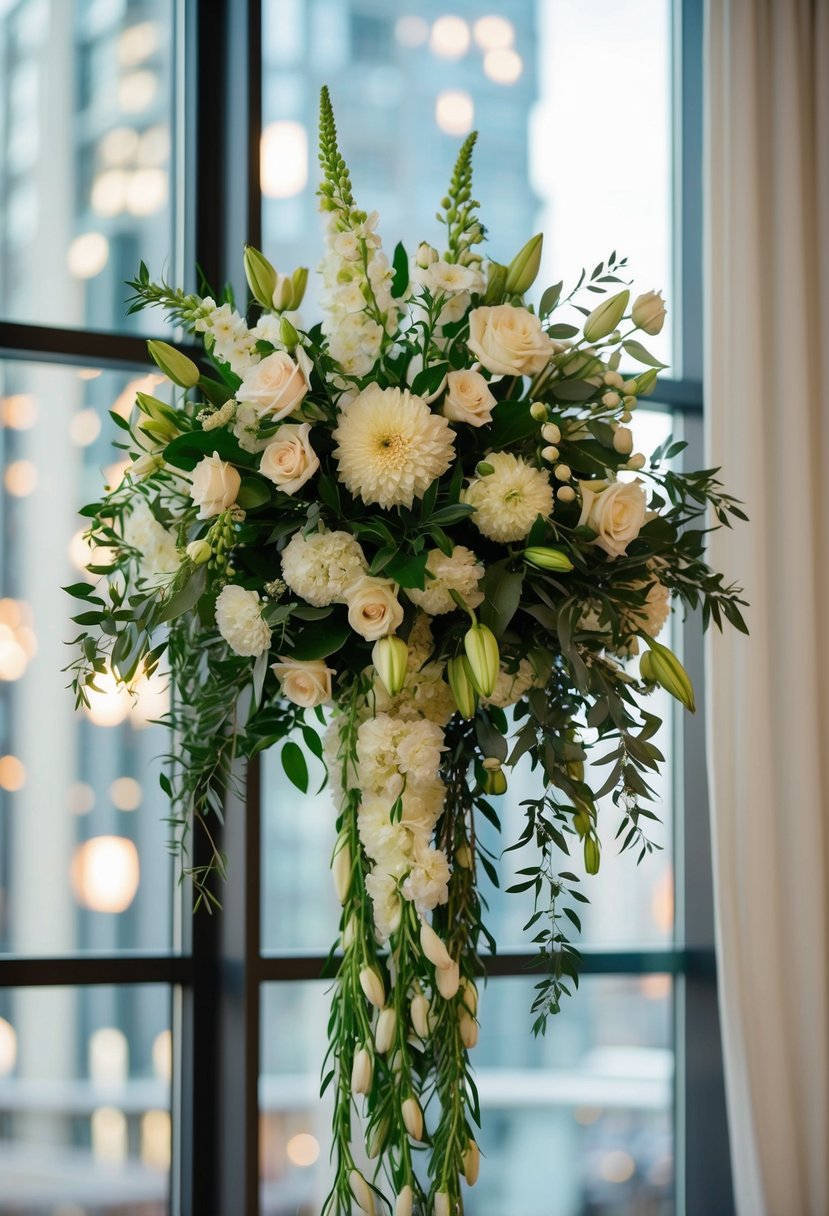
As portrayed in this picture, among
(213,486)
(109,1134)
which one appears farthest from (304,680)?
(109,1134)

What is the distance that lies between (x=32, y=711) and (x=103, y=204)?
2.81 ft

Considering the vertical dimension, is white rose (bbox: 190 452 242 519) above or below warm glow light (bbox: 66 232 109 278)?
below

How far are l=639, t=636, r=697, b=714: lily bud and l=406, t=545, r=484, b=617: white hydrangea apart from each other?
0.67ft

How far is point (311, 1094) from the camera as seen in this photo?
2.19m

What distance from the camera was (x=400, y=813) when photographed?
1.33 m

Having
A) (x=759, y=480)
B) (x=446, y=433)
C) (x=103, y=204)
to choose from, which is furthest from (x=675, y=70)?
(x=446, y=433)

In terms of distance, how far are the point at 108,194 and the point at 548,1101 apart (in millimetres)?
1745

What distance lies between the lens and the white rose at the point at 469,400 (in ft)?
4.45

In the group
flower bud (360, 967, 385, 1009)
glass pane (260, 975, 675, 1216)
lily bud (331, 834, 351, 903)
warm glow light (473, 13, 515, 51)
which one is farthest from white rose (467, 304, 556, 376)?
warm glow light (473, 13, 515, 51)

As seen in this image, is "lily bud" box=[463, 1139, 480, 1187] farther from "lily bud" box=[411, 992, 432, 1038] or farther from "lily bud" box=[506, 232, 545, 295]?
"lily bud" box=[506, 232, 545, 295]

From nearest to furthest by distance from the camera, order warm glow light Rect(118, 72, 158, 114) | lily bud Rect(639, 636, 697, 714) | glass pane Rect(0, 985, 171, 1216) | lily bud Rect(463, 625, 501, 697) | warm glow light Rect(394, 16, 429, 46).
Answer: lily bud Rect(463, 625, 501, 697) < lily bud Rect(639, 636, 697, 714) < glass pane Rect(0, 985, 171, 1216) < warm glow light Rect(118, 72, 158, 114) < warm glow light Rect(394, 16, 429, 46)

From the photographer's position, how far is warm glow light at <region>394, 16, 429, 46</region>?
246 cm

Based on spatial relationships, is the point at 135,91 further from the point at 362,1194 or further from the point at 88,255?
the point at 362,1194

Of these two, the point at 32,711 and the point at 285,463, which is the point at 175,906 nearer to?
the point at 32,711
